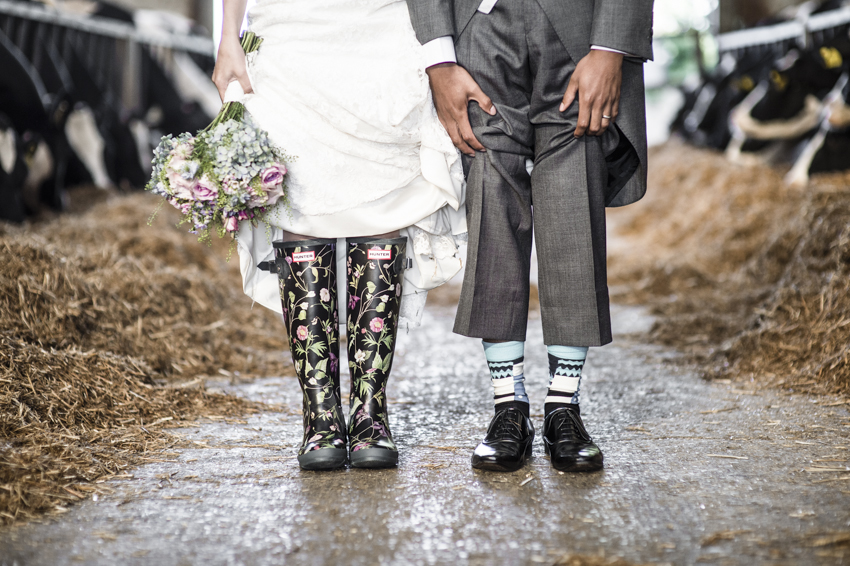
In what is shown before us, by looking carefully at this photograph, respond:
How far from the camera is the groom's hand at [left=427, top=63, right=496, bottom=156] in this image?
4.33ft

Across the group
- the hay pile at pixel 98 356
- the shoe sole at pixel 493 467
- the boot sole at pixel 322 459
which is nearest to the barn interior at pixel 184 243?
the hay pile at pixel 98 356

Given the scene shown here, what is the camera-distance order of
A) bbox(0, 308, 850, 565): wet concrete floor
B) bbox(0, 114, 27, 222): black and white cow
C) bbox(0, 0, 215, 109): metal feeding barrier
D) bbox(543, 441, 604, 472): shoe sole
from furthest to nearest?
bbox(0, 0, 215, 109): metal feeding barrier < bbox(0, 114, 27, 222): black and white cow < bbox(543, 441, 604, 472): shoe sole < bbox(0, 308, 850, 565): wet concrete floor

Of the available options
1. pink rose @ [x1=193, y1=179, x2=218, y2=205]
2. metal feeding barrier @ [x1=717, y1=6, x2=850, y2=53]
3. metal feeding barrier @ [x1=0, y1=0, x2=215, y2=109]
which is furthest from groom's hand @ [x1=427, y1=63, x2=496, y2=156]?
metal feeding barrier @ [x1=717, y1=6, x2=850, y2=53]

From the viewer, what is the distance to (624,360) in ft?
7.23

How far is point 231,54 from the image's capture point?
135 centimetres

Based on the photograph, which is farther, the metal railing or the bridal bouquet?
the metal railing

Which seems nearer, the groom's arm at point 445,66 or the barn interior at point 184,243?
the groom's arm at point 445,66

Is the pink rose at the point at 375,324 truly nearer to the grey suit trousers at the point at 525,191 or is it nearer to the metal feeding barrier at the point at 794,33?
the grey suit trousers at the point at 525,191

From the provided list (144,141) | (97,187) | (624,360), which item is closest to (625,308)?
(624,360)

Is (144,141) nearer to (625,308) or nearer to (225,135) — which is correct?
(625,308)

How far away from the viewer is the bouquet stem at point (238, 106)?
4.31 ft

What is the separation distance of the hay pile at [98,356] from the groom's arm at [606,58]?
3.17ft

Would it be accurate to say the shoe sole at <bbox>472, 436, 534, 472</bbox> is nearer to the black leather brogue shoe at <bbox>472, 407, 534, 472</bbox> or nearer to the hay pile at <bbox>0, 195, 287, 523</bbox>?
the black leather brogue shoe at <bbox>472, 407, 534, 472</bbox>

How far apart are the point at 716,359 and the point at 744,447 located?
2.53 feet
